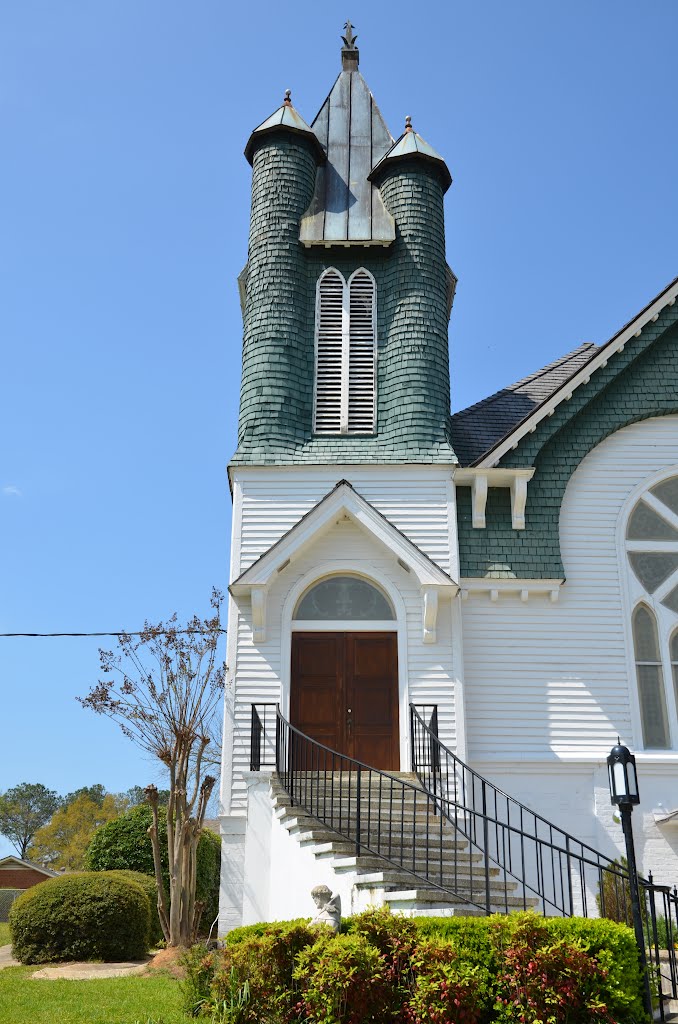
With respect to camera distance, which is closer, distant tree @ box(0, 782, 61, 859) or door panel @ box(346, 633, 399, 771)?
door panel @ box(346, 633, 399, 771)

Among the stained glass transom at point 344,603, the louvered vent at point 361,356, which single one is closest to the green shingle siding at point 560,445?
the stained glass transom at point 344,603

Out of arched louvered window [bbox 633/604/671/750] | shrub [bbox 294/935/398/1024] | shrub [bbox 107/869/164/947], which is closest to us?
shrub [bbox 294/935/398/1024]

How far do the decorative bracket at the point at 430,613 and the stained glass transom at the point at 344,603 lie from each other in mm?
696

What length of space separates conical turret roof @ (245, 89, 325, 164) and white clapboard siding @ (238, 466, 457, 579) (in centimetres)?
685

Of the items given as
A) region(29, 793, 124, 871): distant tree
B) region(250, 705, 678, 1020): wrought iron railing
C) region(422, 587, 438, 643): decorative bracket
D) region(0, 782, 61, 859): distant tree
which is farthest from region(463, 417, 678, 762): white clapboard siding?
region(0, 782, 61, 859): distant tree

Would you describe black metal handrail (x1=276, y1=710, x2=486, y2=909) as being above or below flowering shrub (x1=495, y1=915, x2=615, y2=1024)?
above

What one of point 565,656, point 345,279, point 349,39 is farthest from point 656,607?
point 349,39

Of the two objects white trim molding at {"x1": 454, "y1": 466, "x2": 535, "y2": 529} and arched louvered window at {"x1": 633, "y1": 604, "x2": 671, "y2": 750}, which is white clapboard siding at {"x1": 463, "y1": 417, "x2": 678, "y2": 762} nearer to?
arched louvered window at {"x1": 633, "y1": 604, "x2": 671, "y2": 750}

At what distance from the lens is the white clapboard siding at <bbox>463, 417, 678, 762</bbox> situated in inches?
591

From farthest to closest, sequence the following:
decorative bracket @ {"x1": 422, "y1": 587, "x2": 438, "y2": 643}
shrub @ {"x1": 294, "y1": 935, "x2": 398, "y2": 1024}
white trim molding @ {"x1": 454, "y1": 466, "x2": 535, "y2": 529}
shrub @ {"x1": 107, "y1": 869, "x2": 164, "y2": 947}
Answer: shrub @ {"x1": 107, "y1": 869, "x2": 164, "y2": 947}, white trim molding @ {"x1": 454, "y1": 466, "x2": 535, "y2": 529}, decorative bracket @ {"x1": 422, "y1": 587, "x2": 438, "y2": 643}, shrub @ {"x1": 294, "y1": 935, "x2": 398, "y2": 1024}

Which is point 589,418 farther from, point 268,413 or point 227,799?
point 227,799

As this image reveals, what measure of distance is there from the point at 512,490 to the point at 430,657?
303cm

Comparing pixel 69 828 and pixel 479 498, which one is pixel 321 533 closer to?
pixel 479 498

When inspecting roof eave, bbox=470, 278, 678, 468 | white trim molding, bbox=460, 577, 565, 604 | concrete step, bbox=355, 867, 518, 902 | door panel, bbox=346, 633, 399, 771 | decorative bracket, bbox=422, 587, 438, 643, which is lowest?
concrete step, bbox=355, 867, 518, 902
